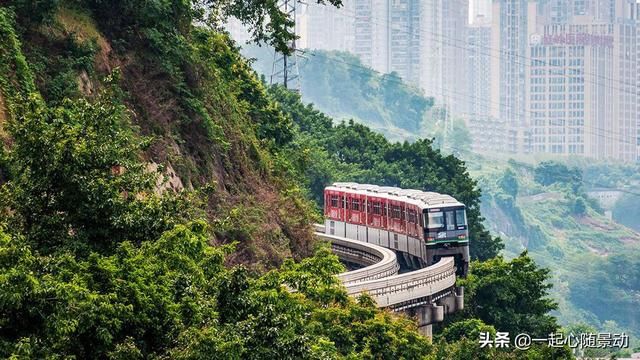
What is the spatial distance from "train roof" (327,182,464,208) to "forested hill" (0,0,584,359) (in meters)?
3.03

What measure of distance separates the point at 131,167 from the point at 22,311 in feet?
11.6

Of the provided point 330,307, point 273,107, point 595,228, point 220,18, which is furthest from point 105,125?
point 595,228

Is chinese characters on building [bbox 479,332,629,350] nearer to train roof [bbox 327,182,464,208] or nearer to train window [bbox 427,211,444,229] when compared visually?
train window [bbox 427,211,444,229]

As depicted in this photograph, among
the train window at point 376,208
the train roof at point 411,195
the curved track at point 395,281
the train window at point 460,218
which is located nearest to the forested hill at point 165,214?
the curved track at point 395,281

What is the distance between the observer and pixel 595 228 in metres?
198

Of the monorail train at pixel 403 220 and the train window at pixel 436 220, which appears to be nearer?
the train window at pixel 436 220

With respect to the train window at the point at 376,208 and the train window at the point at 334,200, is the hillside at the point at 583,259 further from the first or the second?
the train window at the point at 376,208

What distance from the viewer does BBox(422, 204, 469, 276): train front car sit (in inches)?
1875

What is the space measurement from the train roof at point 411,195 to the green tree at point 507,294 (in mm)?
2935

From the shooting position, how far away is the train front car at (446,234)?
47.6 metres

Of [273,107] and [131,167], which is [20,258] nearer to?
[131,167]

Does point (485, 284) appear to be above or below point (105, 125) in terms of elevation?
Answer: below

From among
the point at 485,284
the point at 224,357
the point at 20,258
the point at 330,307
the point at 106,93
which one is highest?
the point at 106,93

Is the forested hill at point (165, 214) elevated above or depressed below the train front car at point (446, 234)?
above
